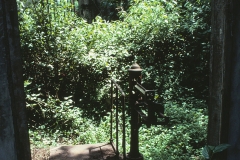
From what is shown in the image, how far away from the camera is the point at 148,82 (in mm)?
6852

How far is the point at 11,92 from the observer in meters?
1.30

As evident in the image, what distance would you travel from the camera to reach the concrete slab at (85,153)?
3.95 m

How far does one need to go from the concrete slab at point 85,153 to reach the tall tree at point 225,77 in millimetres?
2495

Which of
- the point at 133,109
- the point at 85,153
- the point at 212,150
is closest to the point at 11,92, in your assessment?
the point at 212,150

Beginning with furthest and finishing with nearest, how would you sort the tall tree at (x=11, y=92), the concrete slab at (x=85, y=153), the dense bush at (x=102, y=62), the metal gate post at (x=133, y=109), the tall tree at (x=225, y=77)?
the dense bush at (x=102, y=62) → the concrete slab at (x=85, y=153) → the metal gate post at (x=133, y=109) → the tall tree at (x=225, y=77) → the tall tree at (x=11, y=92)

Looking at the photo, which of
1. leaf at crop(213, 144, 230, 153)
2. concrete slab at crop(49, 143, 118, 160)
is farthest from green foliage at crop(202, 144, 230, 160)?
concrete slab at crop(49, 143, 118, 160)

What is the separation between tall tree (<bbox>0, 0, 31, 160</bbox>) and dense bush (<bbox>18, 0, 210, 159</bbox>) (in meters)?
3.68

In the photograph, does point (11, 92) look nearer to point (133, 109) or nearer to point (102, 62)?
point (133, 109)

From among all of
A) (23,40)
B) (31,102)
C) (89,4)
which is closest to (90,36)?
(23,40)

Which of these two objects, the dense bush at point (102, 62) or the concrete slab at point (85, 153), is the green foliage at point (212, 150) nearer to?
the concrete slab at point (85, 153)

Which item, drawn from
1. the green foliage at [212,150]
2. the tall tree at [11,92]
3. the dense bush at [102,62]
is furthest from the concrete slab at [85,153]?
the tall tree at [11,92]

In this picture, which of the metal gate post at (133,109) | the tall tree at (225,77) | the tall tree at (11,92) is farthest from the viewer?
the metal gate post at (133,109)

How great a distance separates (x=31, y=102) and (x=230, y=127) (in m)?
5.20

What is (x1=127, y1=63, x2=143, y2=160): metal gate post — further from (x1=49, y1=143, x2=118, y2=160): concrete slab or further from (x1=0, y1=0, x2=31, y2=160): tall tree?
(x1=0, y1=0, x2=31, y2=160): tall tree
